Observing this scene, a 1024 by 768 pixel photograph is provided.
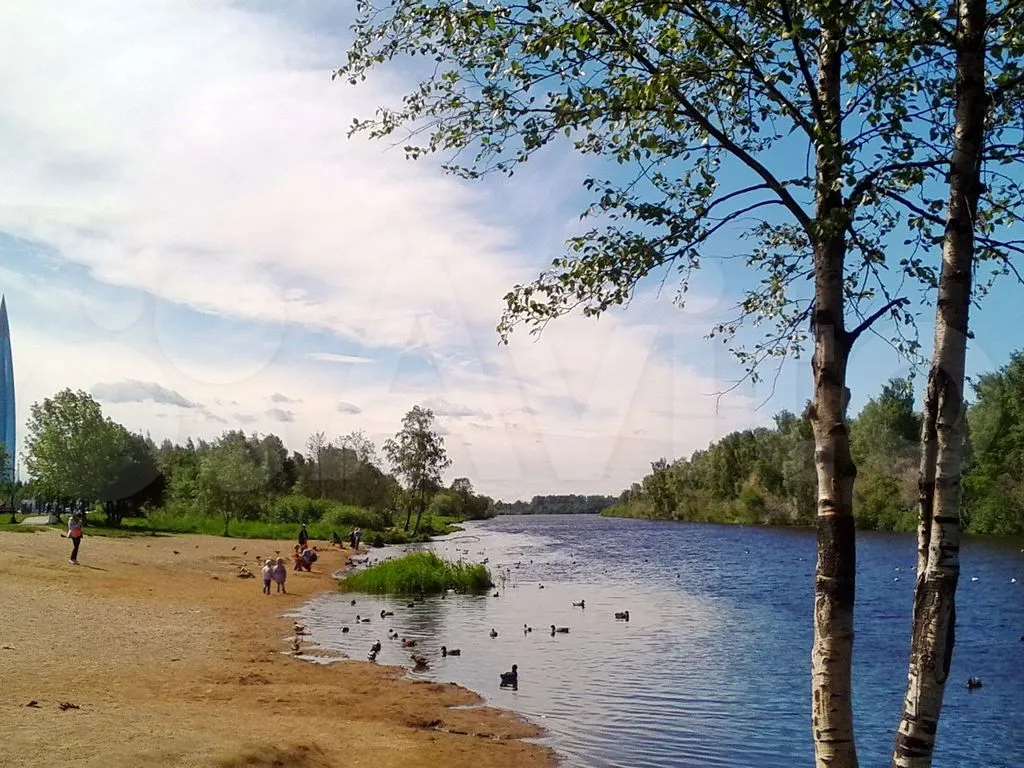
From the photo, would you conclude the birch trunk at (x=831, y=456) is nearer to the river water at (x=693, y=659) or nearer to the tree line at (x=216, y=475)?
the river water at (x=693, y=659)

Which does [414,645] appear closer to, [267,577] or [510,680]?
[510,680]

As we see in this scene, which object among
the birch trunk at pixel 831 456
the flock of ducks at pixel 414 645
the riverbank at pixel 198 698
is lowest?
the flock of ducks at pixel 414 645

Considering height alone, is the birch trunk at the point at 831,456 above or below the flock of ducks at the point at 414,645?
above

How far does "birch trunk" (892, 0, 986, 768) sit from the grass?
38445 mm

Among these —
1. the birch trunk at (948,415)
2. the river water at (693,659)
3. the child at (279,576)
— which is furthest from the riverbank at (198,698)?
the birch trunk at (948,415)

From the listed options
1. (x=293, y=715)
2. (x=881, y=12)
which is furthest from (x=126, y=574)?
(x=881, y=12)

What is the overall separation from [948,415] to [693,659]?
2219cm

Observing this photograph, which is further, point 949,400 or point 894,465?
point 894,465

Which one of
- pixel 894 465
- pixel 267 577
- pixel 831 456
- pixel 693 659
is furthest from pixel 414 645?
pixel 894 465

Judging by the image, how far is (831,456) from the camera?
22.4 ft

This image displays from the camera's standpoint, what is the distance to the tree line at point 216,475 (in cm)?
7225

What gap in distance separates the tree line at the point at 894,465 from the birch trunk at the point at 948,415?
1858 inches

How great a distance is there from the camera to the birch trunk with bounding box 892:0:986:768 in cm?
620

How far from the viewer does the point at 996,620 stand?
35562 millimetres
